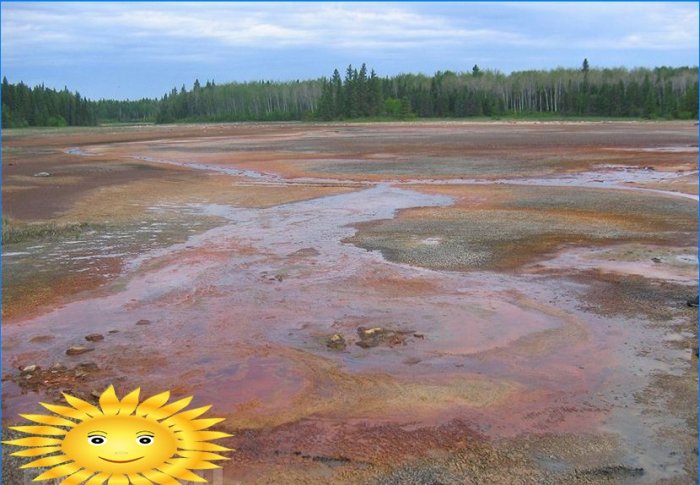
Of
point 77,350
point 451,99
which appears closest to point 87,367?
point 77,350

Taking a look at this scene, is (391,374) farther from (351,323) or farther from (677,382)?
(677,382)

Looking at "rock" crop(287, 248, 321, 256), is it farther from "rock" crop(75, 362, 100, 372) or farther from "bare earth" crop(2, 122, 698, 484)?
"rock" crop(75, 362, 100, 372)

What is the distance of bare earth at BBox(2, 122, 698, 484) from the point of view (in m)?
6.02

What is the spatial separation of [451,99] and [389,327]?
99.2m

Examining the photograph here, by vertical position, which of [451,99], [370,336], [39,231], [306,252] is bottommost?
[370,336]

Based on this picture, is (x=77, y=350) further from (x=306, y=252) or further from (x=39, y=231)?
(x=39, y=231)

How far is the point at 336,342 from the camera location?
869cm

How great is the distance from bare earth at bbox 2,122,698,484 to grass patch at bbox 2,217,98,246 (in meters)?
0.41

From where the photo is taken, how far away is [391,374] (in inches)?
302

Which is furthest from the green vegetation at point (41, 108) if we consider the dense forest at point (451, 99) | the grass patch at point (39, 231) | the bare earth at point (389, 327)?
the bare earth at point (389, 327)

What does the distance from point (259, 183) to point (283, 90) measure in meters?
126

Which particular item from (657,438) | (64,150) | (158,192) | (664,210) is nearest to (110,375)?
(657,438)

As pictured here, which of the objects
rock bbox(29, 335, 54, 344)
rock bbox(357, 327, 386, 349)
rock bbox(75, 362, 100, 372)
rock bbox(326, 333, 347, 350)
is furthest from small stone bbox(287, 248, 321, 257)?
rock bbox(75, 362, 100, 372)

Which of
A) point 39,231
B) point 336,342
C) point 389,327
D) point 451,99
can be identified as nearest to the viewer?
point 336,342
